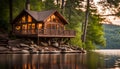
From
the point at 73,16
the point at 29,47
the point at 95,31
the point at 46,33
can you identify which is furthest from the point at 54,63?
the point at 73,16

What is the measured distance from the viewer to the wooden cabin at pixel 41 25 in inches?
2226

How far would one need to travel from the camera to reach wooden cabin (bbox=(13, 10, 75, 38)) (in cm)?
5654

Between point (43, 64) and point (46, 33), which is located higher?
point (46, 33)

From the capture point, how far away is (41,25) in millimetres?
58875

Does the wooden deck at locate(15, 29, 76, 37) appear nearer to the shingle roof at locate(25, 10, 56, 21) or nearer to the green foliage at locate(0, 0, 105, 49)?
the shingle roof at locate(25, 10, 56, 21)

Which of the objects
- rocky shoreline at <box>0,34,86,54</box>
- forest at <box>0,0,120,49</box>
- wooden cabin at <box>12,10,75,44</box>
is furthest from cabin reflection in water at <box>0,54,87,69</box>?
forest at <box>0,0,120,49</box>

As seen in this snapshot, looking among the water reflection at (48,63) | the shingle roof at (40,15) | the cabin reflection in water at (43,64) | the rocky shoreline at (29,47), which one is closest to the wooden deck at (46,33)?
the rocky shoreline at (29,47)

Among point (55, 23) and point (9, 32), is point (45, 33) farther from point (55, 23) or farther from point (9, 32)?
point (9, 32)

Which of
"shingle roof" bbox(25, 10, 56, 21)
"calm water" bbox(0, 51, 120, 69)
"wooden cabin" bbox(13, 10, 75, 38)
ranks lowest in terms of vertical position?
"calm water" bbox(0, 51, 120, 69)

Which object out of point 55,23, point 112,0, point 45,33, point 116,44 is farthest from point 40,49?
point 116,44

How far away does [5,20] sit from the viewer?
218 feet

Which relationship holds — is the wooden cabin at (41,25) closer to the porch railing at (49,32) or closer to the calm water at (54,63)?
the porch railing at (49,32)

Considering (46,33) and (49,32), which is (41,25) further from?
(46,33)

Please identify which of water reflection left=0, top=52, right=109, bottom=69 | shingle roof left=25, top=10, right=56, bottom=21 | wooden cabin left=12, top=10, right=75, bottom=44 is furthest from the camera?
shingle roof left=25, top=10, right=56, bottom=21
